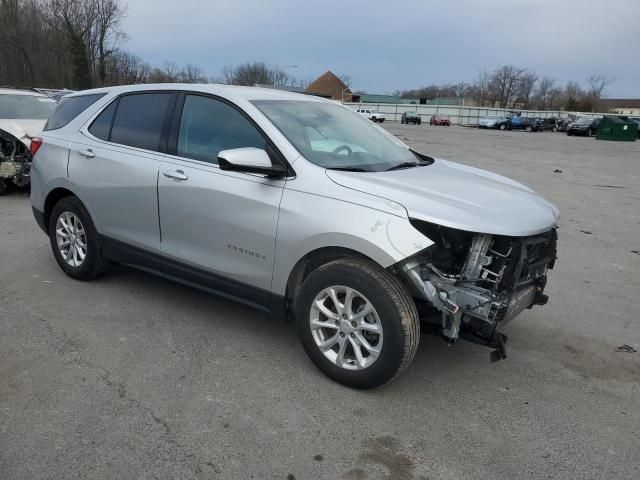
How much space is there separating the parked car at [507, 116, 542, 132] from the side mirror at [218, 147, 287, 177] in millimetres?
55805

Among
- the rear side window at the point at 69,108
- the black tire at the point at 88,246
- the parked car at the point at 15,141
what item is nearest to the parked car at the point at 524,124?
the parked car at the point at 15,141

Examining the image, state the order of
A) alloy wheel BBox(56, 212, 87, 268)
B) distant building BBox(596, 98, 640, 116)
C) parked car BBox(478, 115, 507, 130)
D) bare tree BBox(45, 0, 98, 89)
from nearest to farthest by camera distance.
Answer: alloy wheel BBox(56, 212, 87, 268) < bare tree BBox(45, 0, 98, 89) < parked car BBox(478, 115, 507, 130) < distant building BBox(596, 98, 640, 116)

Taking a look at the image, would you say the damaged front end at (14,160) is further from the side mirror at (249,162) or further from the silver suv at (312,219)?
the side mirror at (249,162)

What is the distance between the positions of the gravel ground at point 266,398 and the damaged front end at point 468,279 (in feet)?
1.70

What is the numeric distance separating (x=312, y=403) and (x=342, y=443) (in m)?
0.40

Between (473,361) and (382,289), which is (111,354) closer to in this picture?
(382,289)

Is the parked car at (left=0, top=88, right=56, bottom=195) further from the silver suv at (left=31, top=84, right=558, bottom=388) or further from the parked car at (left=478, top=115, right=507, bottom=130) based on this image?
the parked car at (left=478, top=115, right=507, bottom=130)

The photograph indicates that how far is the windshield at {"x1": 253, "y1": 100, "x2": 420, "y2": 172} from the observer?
141 inches

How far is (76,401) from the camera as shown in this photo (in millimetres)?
3035

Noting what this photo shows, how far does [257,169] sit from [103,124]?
6.74 feet

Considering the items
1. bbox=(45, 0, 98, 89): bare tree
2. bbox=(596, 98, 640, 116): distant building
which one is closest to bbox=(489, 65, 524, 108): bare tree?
bbox=(596, 98, 640, 116): distant building

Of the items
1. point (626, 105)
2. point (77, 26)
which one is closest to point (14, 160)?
point (77, 26)

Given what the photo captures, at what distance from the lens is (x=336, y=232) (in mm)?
3104

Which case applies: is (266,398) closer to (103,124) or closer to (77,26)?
(103,124)
